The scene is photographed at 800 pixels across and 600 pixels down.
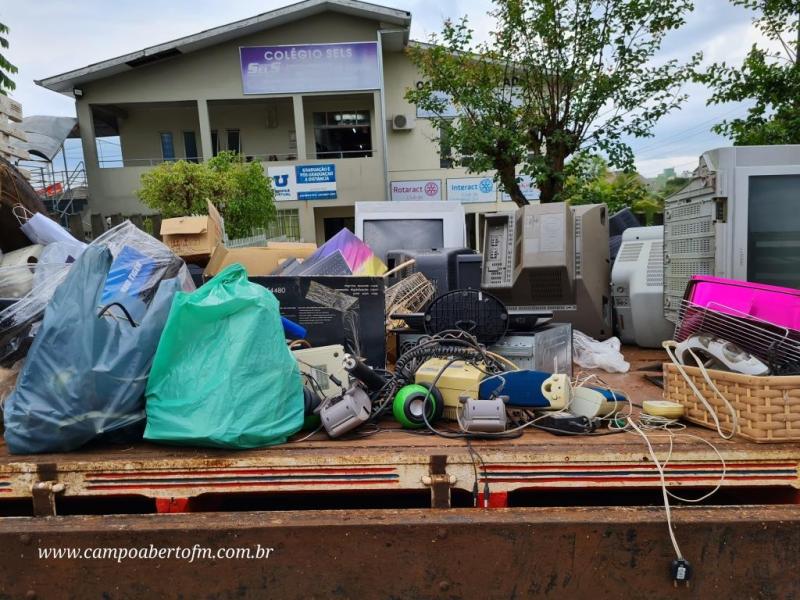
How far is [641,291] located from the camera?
298cm

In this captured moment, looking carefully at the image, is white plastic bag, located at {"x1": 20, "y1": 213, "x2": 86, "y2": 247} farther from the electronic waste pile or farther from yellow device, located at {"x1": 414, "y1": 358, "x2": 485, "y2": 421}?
yellow device, located at {"x1": 414, "y1": 358, "x2": 485, "y2": 421}

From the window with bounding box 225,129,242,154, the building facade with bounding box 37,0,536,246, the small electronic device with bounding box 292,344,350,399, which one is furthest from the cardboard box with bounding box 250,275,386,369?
the window with bounding box 225,129,242,154

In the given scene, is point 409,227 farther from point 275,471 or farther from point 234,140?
point 234,140

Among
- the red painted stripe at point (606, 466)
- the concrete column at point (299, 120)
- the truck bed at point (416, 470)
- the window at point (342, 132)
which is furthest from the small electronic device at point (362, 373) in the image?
the window at point (342, 132)

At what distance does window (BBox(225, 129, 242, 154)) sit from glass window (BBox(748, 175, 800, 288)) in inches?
568

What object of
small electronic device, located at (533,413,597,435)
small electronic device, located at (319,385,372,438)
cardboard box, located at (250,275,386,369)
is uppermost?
cardboard box, located at (250,275,386,369)

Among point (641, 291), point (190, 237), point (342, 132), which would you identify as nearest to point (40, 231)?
point (190, 237)

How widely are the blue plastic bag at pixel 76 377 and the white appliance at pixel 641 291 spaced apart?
252 cm

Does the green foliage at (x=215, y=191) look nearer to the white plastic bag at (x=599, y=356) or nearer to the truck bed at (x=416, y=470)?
the white plastic bag at (x=599, y=356)

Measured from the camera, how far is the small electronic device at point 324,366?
2033mm

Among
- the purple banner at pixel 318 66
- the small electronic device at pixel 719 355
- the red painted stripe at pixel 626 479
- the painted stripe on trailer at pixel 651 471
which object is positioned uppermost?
the purple banner at pixel 318 66

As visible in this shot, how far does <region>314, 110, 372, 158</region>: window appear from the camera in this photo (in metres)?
14.8

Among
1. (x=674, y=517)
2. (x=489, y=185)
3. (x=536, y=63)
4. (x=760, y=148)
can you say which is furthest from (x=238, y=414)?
(x=489, y=185)

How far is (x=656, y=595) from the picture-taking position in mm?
1429
